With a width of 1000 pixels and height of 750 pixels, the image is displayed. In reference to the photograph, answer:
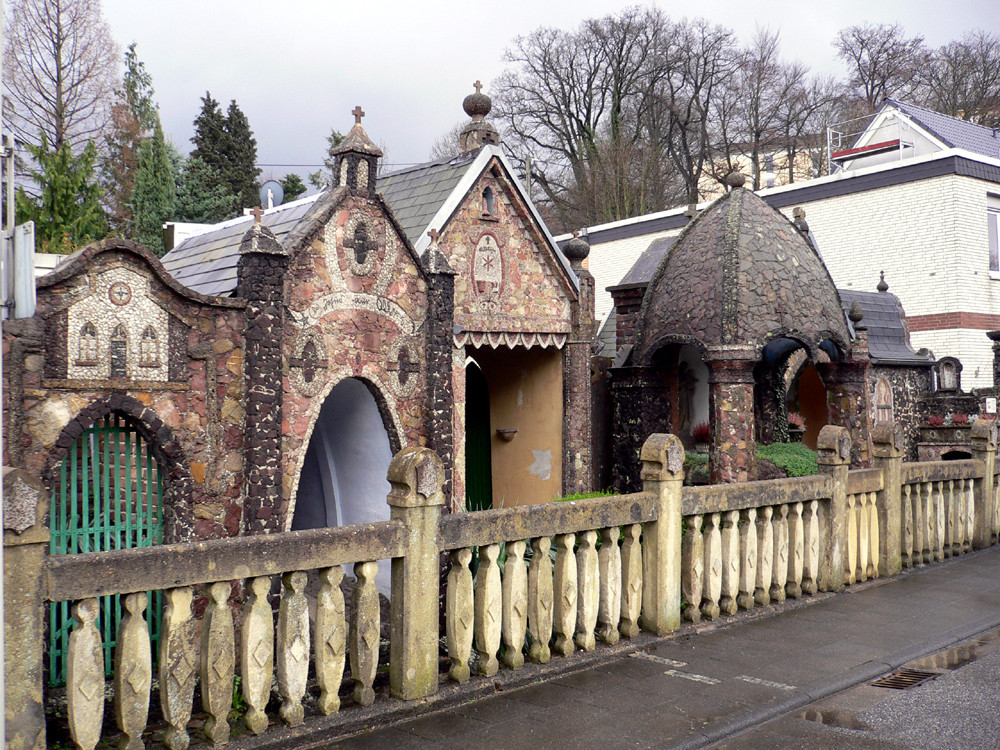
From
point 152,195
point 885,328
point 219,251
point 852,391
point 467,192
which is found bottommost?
point 852,391

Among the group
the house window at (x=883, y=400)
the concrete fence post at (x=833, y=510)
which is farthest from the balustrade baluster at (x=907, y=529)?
the house window at (x=883, y=400)

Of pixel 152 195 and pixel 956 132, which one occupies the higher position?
pixel 956 132

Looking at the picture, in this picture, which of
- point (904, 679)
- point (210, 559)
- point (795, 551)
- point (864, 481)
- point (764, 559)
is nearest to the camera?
point (210, 559)

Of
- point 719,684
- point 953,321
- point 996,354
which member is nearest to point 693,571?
point 719,684

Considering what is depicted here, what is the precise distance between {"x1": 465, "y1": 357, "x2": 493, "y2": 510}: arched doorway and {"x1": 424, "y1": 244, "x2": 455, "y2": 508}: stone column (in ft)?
13.1

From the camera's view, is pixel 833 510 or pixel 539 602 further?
pixel 833 510

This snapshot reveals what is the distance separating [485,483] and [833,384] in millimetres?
5194

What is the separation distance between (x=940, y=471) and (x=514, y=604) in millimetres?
6346

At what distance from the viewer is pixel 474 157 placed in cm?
1065

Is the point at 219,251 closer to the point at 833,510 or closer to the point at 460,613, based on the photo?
the point at 460,613

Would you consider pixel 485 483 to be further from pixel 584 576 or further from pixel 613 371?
pixel 584 576

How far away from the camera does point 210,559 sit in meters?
4.29

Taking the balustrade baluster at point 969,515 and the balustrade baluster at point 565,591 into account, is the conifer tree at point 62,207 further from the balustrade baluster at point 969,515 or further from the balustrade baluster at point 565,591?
the balustrade baluster at point 969,515

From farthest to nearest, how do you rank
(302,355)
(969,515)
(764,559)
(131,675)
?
(969,515)
(302,355)
(764,559)
(131,675)
